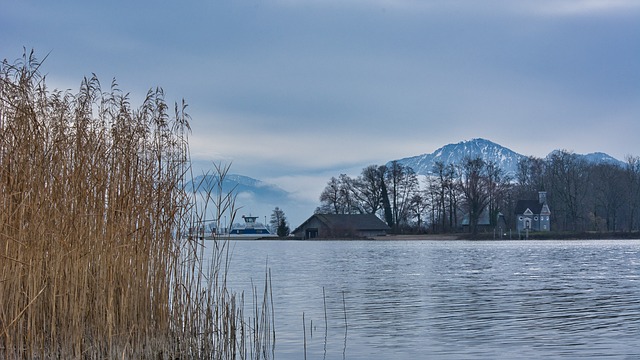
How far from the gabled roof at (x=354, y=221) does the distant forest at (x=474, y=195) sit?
9.10 feet

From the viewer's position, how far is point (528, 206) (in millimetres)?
108938

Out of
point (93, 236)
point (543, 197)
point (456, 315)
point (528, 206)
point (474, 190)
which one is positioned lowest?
point (456, 315)

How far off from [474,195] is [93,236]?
277 feet

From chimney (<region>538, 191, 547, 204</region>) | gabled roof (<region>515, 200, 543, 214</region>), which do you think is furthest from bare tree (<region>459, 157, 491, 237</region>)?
gabled roof (<region>515, 200, 543, 214</region>)

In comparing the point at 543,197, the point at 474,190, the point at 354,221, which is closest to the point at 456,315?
the point at 354,221

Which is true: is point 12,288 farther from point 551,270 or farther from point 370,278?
point 551,270

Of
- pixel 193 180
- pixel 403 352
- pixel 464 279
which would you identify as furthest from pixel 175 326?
pixel 464 279

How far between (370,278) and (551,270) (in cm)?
733

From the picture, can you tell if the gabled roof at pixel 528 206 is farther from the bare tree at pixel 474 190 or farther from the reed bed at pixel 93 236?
the reed bed at pixel 93 236

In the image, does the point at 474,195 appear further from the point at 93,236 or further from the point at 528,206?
the point at 93,236

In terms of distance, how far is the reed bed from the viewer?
22.8 ft

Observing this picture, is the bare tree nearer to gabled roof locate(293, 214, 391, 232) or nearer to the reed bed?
gabled roof locate(293, 214, 391, 232)

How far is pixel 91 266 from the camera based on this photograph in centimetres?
745

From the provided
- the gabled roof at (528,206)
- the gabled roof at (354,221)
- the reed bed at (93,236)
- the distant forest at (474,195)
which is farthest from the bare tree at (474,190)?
the reed bed at (93,236)
